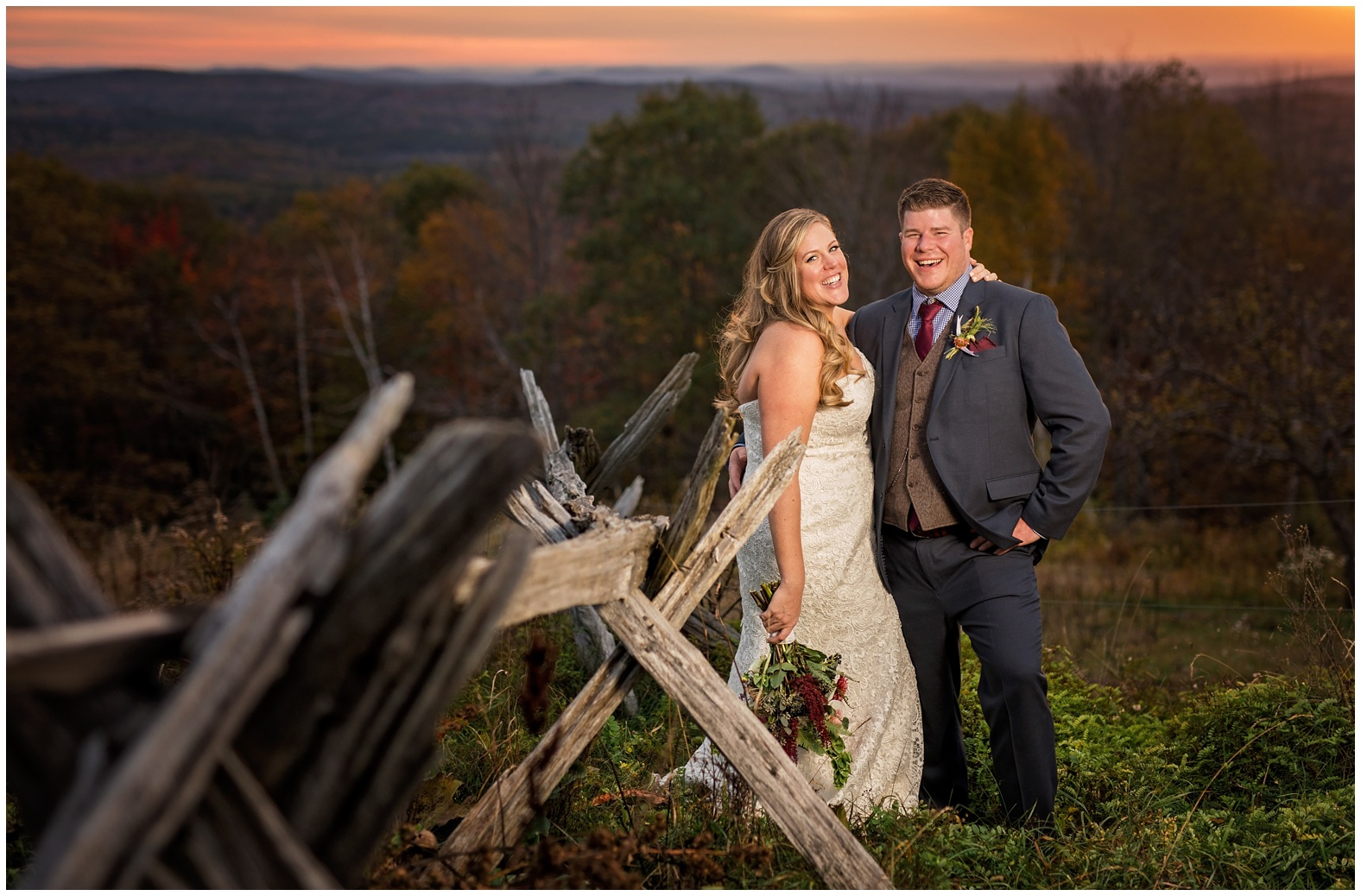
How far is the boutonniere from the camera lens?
4.18 m

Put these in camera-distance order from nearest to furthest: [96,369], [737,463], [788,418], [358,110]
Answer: [788,418], [737,463], [96,369], [358,110]

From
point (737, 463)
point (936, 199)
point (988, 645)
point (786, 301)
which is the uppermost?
point (936, 199)

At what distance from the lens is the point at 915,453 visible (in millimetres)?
4254

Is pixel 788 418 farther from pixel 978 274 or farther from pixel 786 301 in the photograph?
pixel 978 274

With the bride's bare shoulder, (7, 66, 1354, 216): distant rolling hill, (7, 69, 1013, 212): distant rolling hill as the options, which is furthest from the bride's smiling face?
(7, 69, 1013, 212): distant rolling hill

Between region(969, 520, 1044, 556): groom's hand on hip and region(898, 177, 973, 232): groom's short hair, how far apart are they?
1.22 meters

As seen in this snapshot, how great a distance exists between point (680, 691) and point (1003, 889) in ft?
4.44

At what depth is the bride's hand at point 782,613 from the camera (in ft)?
13.1

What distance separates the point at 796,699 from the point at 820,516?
2.36 ft

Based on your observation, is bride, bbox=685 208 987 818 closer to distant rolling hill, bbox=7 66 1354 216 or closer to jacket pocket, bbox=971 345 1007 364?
jacket pocket, bbox=971 345 1007 364

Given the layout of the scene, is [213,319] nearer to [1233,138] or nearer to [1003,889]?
[1233,138]

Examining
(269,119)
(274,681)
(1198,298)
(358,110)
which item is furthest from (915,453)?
(269,119)

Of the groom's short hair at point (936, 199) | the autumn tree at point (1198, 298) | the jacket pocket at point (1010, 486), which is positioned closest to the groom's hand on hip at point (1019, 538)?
the jacket pocket at point (1010, 486)

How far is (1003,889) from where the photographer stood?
3488mm
